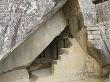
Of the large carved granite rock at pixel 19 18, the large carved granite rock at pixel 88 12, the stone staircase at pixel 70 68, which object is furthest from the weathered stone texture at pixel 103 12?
the large carved granite rock at pixel 19 18

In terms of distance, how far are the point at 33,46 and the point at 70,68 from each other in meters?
0.73

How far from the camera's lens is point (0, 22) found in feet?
13.0

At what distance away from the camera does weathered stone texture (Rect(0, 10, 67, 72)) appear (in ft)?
14.7

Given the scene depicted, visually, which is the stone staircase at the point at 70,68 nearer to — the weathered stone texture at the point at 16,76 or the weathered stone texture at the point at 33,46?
the weathered stone texture at the point at 16,76

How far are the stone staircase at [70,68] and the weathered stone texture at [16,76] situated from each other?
0.51 feet

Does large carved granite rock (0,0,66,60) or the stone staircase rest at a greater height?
large carved granite rock (0,0,66,60)

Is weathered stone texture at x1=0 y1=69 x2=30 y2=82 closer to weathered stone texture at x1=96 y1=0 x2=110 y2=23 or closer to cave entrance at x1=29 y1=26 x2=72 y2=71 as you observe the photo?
cave entrance at x1=29 y1=26 x2=72 y2=71

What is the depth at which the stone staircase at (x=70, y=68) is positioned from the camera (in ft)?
15.4

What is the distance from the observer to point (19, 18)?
4.05m

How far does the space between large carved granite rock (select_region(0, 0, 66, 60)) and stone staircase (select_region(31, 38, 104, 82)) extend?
33.9 inches

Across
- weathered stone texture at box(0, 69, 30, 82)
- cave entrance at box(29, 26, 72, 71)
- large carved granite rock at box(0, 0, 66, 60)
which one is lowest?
weathered stone texture at box(0, 69, 30, 82)

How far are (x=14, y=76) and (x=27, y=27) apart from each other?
3.26 feet

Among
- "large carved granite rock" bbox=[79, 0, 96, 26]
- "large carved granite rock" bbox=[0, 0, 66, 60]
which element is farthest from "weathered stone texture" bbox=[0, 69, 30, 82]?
"large carved granite rock" bbox=[79, 0, 96, 26]

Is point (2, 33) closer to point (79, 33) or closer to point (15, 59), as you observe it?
point (15, 59)
